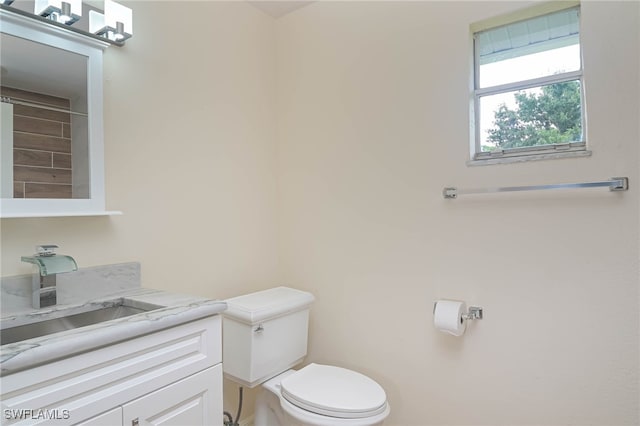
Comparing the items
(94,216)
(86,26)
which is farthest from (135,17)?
(94,216)

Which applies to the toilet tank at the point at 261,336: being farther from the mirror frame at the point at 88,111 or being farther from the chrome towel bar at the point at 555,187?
the chrome towel bar at the point at 555,187

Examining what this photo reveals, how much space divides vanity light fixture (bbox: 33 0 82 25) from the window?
162 cm

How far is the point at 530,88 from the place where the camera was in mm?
1583

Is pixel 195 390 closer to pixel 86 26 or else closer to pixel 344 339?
pixel 344 339

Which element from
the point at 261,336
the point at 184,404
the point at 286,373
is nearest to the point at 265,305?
the point at 261,336

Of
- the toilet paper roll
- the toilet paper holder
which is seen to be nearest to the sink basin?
the toilet paper roll

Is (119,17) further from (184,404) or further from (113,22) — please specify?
(184,404)

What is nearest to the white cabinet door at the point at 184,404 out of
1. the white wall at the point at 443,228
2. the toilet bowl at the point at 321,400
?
the toilet bowl at the point at 321,400

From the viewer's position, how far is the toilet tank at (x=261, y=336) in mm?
1667

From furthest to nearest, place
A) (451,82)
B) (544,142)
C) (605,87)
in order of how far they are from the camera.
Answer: (451,82)
(544,142)
(605,87)

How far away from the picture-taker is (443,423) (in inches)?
66.9

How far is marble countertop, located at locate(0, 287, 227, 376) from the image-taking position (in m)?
0.85

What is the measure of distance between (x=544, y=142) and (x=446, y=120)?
1.32 feet

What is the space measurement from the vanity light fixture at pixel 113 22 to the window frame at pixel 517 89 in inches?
57.1
